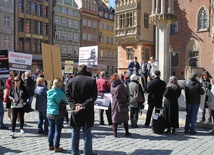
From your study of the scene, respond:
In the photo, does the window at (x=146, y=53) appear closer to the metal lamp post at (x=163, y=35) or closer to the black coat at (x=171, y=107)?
the metal lamp post at (x=163, y=35)

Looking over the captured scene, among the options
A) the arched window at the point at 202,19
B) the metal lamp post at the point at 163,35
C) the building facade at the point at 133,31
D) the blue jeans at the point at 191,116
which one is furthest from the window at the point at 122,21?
the blue jeans at the point at 191,116

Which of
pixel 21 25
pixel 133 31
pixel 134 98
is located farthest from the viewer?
pixel 21 25

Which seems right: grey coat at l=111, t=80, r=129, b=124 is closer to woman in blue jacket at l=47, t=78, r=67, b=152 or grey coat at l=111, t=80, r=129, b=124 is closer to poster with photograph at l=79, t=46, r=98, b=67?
woman in blue jacket at l=47, t=78, r=67, b=152

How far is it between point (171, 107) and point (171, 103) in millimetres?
123

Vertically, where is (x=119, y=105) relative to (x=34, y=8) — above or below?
below

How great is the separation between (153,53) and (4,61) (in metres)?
27.9

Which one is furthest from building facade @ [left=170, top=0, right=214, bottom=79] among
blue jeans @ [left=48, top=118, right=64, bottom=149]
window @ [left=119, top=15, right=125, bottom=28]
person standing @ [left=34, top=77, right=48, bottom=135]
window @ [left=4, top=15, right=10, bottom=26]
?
blue jeans @ [left=48, top=118, right=64, bottom=149]

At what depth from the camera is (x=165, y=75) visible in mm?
16891

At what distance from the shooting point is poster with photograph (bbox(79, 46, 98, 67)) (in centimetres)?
1722

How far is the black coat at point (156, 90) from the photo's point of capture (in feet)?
31.9

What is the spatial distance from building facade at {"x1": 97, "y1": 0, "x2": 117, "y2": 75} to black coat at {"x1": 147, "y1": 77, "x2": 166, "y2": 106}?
58.8 metres

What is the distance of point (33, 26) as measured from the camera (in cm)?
5297

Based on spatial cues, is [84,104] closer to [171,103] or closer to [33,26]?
[171,103]

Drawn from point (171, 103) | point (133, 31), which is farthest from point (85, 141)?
point (133, 31)
